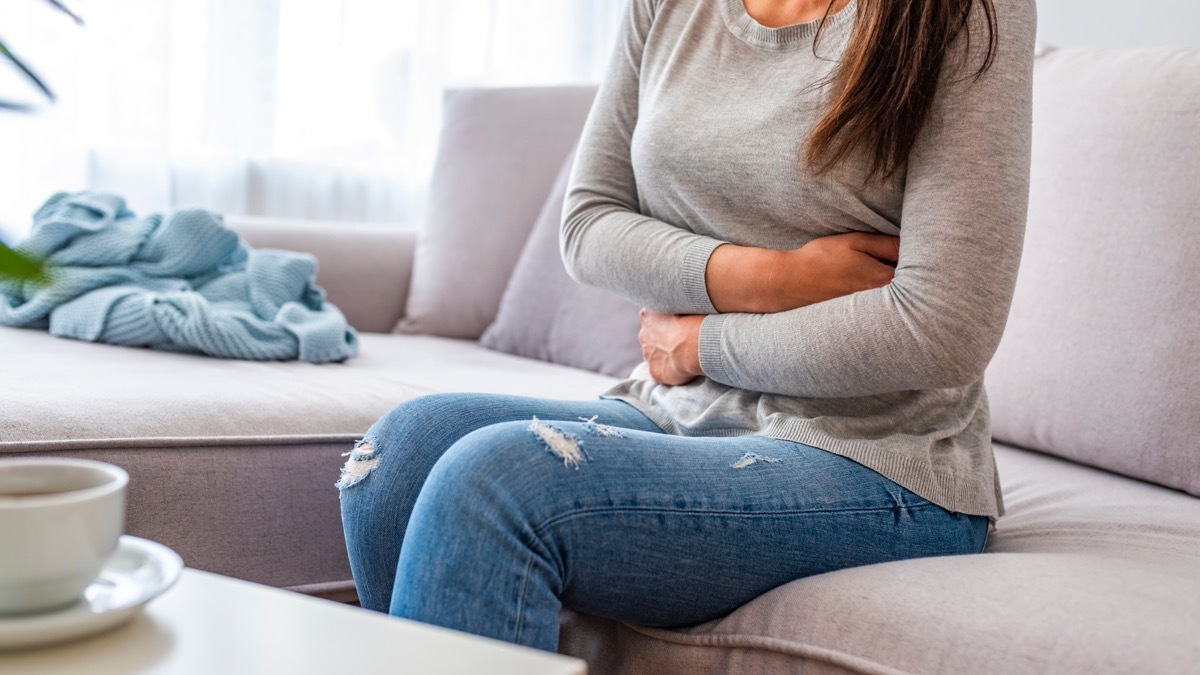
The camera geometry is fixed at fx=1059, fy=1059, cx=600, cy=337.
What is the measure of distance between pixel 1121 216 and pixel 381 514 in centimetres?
93

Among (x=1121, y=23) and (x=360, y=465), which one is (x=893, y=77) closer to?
(x=360, y=465)

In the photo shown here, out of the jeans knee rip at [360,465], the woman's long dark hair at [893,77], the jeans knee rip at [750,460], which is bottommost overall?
the jeans knee rip at [360,465]

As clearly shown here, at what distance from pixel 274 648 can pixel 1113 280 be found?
3.51 ft

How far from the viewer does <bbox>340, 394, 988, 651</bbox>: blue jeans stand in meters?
Result: 0.69

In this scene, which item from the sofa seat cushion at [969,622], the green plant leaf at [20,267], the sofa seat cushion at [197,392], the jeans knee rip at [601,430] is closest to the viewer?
the green plant leaf at [20,267]

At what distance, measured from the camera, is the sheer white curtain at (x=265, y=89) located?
6.89ft

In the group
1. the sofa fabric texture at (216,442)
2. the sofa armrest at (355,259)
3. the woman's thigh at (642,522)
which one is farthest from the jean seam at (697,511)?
the sofa armrest at (355,259)

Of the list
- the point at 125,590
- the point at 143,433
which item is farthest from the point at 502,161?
the point at 125,590

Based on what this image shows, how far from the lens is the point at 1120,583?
0.78m

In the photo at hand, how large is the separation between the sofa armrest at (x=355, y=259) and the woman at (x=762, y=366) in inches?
39.2

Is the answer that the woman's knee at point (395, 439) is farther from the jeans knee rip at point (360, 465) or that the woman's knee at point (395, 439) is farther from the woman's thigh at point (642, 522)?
the woman's thigh at point (642, 522)

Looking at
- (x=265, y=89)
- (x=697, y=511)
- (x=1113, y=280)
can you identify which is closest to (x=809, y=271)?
(x=697, y=511)

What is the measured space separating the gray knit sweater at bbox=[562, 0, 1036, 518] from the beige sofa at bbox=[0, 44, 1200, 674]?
0.14 meters

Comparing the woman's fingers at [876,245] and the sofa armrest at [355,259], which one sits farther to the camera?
the sofa armrest at [355,259]
